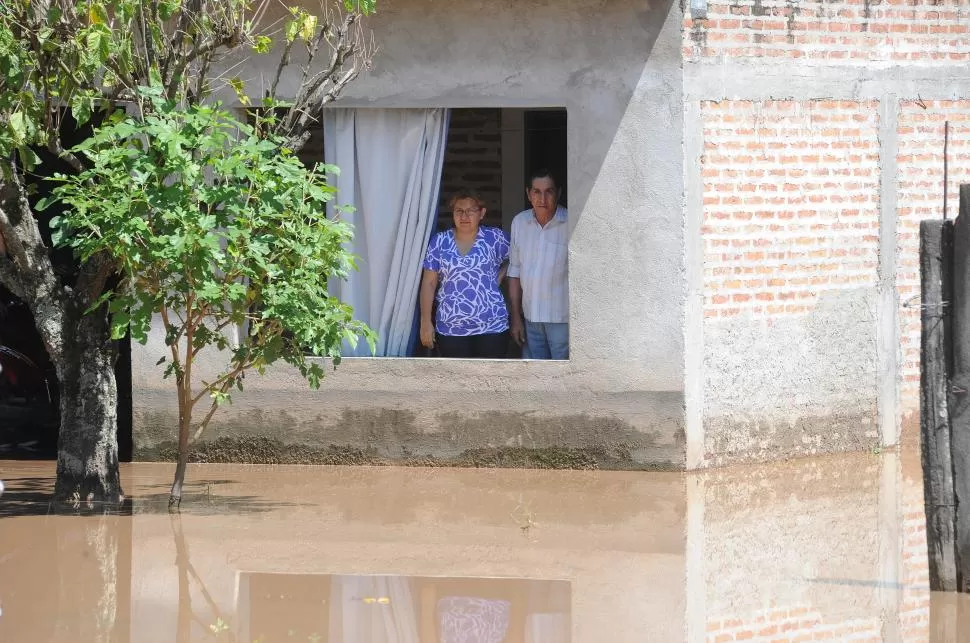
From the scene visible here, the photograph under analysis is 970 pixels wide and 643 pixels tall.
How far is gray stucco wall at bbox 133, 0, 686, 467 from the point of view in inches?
368

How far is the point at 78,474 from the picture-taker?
816 cm

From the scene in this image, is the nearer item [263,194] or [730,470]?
[263,194]

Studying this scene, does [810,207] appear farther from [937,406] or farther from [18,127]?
[18,127]

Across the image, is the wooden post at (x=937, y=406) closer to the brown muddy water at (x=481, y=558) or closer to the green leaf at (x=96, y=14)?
the brown muddy water at (x=481, y=558)

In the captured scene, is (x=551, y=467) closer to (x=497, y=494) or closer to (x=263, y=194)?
(x=497, y=494)

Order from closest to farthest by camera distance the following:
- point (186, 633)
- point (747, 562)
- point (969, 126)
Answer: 1. point (186, 633)
2. point (747, 562)
3. point (969, 126)

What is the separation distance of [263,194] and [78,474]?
2179 mm

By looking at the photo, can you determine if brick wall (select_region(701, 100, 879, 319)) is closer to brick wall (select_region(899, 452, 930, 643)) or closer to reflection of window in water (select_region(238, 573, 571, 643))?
brick wall (select_region(899, 452, 930, 643))

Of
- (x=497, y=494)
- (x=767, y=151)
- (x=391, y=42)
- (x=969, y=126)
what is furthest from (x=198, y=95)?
(x=969, y=126)

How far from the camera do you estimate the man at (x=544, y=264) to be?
9695 mm

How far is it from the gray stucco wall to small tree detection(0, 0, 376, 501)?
103 cm

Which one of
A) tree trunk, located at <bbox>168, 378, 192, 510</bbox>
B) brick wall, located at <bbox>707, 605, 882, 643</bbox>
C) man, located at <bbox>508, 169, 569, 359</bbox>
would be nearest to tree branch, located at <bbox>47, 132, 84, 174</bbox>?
tree trunk, located at <bbox>168, 378, 192, 510</bbox>

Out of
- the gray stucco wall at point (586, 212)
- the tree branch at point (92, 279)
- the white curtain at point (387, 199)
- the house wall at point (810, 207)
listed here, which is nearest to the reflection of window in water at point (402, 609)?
the tree branch at point (92, 279)

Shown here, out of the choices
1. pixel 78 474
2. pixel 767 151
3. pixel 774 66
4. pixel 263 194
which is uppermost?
pixel 774 66
